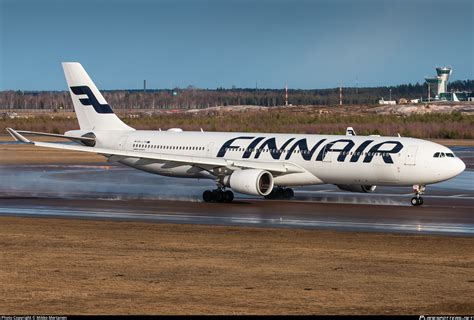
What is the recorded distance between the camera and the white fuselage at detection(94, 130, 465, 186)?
147 feet

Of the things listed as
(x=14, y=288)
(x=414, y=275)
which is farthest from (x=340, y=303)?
(x=14, y=288)

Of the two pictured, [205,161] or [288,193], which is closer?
[205,161]

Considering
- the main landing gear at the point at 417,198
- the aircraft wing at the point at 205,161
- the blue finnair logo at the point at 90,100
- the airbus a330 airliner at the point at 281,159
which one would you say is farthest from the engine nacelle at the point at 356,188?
the blue finnair logo at the point at 90,100

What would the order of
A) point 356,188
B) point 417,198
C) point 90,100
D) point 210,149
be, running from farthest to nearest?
point 90,100, point 210,149, point 356,188, point 417,198

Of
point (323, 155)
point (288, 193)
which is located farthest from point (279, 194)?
point (323, 155)

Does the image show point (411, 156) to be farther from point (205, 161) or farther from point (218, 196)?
point (205, 161)

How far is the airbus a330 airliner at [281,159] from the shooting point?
4509cm

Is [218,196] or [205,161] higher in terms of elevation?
[205,161]

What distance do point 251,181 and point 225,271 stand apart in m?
19.0

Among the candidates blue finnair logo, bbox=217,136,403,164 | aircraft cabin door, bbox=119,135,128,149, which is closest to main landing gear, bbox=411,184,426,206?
blue finnair logo, bbox=217,136,403,164

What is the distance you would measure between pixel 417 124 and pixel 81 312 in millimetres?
104360

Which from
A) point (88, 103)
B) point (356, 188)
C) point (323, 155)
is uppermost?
point (88, 103)

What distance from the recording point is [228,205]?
4603 centimetres

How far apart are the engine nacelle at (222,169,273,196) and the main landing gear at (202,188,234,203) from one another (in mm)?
555
